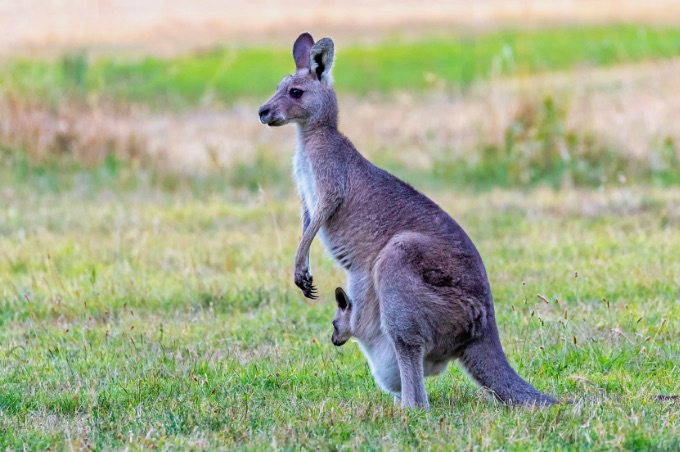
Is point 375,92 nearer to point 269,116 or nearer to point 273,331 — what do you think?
point 273,331

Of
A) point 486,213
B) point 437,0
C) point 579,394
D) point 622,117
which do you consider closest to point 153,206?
point 486,213

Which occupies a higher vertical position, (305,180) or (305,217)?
(305,180)

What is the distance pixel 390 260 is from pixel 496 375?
2.31 feet

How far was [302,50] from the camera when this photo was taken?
239 inches

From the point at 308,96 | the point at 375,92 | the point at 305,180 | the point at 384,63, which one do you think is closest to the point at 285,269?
the point at 305,180

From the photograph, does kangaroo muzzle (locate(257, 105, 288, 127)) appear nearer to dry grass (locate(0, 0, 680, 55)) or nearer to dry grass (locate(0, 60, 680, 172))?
dry grass (locate(0, 60, 680, 172))

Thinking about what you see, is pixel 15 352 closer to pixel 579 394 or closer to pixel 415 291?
pixel 415 291

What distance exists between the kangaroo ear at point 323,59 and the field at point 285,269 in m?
1.56

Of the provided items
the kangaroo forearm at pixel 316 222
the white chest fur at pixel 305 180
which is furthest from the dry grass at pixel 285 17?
the kangaroo forearm at pixel 316 222

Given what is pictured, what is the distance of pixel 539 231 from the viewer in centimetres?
958

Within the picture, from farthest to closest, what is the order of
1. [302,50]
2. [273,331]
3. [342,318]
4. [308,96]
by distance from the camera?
[273,331] < [302,50] < [308,96] < [342,318]

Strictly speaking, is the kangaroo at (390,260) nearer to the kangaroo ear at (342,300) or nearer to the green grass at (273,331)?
the kangaroo ear at (342,300)

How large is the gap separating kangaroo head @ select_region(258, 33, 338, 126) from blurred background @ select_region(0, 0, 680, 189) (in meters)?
5.99

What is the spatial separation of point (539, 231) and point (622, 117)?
3.85m
